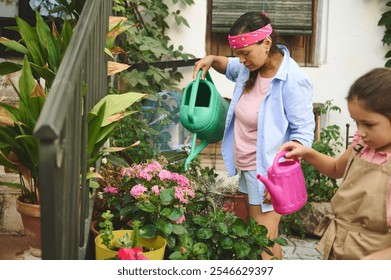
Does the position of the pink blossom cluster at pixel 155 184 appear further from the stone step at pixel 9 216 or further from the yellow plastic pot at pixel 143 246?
the stone step at pixel 9 216

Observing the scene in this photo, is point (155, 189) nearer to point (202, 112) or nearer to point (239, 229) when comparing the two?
point (239, 229)

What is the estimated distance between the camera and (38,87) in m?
2.80

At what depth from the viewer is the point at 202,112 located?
3.61m

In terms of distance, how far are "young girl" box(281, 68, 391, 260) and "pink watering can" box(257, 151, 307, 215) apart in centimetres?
53

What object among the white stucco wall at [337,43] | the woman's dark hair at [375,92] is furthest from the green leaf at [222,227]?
the white stucco wall at [337,43]

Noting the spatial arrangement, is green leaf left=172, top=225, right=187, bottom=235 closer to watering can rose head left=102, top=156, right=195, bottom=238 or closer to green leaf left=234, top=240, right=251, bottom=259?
watering can rose head left=102, top=156, right=195, bottom=238

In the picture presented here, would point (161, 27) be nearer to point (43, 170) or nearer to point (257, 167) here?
point (257, 167)

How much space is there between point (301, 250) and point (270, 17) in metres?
2.23

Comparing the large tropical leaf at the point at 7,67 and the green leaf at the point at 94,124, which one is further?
the large tropical leaf at the point at 7,67

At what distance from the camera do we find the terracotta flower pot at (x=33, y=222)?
9.12 ft

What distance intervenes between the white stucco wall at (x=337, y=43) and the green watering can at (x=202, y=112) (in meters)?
2.18

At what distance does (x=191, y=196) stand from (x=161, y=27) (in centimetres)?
312

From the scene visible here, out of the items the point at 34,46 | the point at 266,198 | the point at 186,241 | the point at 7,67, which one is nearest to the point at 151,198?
the point at 186,241

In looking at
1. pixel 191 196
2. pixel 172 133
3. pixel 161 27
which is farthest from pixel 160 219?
pixel 161 27
